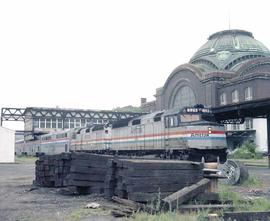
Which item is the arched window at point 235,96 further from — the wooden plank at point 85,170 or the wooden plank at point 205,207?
the wooden plank at point 205,207

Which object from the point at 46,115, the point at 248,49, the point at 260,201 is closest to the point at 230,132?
the point at 248,49

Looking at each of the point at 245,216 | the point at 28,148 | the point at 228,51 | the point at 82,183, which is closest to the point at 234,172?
the point at 82,183

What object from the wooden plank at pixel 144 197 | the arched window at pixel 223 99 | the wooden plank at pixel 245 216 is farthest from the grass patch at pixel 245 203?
the arched window at pixel 223 99

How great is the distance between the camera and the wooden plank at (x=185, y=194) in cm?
806

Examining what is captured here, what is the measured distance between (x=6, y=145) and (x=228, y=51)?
41.3 meters

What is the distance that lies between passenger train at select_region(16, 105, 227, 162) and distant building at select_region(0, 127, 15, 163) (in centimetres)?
1303

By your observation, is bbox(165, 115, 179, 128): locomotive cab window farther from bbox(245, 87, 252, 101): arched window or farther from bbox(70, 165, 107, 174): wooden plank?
bbox(245, 87, 252, 101): arched window

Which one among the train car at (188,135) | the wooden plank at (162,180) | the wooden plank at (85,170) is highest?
the train car at (188,135)

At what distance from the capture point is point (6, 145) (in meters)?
44.9

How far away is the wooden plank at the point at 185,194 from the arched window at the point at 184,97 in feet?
196

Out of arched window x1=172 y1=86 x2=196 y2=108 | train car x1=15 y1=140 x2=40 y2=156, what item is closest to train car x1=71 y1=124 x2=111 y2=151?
train car x1=15 y1=140 x2=40 y2=156

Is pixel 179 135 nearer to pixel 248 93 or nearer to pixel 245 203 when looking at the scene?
pixel 245 203

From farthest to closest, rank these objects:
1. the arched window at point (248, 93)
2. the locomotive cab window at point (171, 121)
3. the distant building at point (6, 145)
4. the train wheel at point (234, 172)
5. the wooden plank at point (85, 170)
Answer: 1. the arched window at point (248, 93)
2. the distant building at point (6, 145)
3. the locomotive cab window at point (171, 121)
4. the train wheel at point (234, 172)
5. the wooden plank at point (85, 170)

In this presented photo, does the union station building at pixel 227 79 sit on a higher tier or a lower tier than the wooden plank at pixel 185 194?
higher
